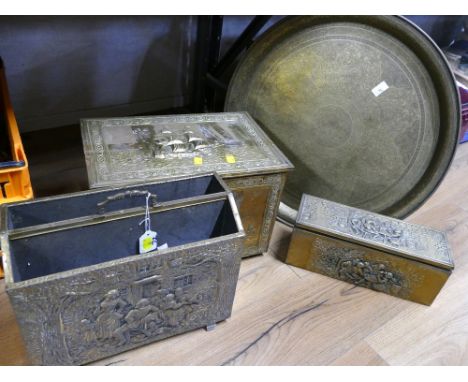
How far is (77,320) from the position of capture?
2.56ft

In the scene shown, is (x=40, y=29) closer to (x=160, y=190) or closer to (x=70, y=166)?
(x=70, y=166)

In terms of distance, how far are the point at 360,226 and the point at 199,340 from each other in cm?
54

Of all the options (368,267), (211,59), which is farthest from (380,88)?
(211,59)

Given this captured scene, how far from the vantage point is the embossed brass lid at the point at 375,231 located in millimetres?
1071

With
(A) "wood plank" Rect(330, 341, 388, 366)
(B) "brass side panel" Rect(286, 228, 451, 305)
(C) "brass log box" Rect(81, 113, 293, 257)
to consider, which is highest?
(C) "brass log box" Rect(81, 113, 293, 257)

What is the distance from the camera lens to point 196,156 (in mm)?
1051

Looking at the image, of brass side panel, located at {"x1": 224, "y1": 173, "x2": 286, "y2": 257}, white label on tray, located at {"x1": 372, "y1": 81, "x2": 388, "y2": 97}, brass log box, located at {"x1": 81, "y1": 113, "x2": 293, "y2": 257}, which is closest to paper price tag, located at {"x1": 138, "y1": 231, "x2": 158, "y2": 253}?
brass log box, located at {"x1": 81, "y1": 113, "x2": 293, "y2": 257}

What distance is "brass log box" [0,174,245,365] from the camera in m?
0.74

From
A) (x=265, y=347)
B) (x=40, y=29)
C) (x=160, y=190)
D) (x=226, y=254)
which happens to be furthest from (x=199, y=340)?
(x=40, y=29)

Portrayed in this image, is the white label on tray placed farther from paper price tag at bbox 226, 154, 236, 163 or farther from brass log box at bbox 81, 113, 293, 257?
paper price tag at bbox 226, 154, 236, 163

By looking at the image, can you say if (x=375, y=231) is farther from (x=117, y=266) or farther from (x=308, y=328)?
(x=117, y=266)

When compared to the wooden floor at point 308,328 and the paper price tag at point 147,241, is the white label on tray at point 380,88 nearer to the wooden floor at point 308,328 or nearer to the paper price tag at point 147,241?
the wooden floor at point 308,328

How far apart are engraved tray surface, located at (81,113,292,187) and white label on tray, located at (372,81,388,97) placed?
1.22 ft

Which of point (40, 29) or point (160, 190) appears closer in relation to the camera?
point (160, 190)
